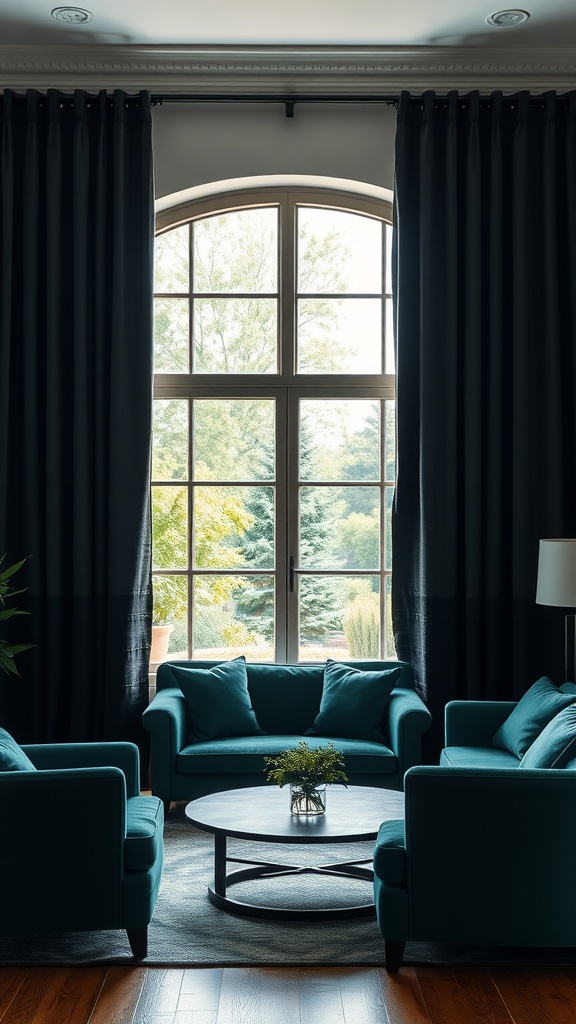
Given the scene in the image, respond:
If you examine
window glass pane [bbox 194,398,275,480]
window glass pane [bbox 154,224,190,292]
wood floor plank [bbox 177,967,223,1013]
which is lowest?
wood floor plank [bbox 177,967,223,1013]

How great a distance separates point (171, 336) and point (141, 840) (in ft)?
10.3

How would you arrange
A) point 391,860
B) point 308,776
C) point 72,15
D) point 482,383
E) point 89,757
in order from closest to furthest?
point 391,860 → point 308,776 → point 89,757 → point 72,15 → point 482,383

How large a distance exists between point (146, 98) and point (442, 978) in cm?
432

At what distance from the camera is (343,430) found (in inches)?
219

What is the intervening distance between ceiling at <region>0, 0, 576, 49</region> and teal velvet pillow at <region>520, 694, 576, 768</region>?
3272mm

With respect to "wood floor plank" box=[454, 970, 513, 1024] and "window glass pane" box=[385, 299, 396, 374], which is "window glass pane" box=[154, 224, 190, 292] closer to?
"window glass pane" box=[385, 299, 396, 374]

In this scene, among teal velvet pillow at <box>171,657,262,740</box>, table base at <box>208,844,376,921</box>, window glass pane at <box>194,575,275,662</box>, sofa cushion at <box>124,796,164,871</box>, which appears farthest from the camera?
window glass pane at <box>194,575,275,662</box>

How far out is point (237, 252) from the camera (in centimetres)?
557

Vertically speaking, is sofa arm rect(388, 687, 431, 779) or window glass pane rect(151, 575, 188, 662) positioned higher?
window glass pane rect(151, 575, 188, 662)

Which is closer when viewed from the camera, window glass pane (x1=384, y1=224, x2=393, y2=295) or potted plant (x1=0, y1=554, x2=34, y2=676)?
potted plant (x1=0, y1=554, x2=34, y2=676)

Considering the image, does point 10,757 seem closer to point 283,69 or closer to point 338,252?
point 338,252

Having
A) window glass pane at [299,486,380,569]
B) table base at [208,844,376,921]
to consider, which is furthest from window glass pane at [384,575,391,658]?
table base at [208,844,376,921]

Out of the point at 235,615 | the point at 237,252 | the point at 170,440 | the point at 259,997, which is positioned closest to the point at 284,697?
the point at 235,615

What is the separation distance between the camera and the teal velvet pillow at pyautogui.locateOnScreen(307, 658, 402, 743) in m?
4.80
